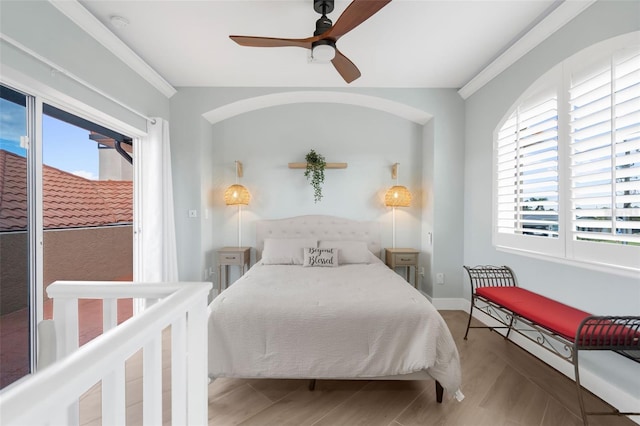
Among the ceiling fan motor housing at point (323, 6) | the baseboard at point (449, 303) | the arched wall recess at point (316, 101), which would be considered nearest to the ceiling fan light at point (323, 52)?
the ceiling fan motor housing at point (323, 6)

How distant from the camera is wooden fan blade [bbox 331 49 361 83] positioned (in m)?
2.23

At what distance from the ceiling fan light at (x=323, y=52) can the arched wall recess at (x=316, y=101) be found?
1514mm

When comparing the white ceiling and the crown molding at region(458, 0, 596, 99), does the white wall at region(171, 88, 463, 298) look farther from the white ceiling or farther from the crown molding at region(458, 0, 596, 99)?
the crown molding at region(458, 0, 596, 99)

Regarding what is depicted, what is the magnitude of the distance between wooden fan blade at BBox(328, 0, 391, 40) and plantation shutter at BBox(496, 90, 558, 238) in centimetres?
170

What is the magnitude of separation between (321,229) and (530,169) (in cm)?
240

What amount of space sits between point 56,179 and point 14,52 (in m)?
0.97

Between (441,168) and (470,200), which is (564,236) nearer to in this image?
(470,200)

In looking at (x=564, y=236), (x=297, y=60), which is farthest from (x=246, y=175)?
(x=564, y=236)

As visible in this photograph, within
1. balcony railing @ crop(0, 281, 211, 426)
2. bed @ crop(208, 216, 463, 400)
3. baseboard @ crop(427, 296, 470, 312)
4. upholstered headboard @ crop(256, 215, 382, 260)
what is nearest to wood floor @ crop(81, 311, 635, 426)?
bed @ crop(208, 216, 463, 400)

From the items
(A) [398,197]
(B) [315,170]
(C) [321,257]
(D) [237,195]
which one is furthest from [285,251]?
(A) [398,197]

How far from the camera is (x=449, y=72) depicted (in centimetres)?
317

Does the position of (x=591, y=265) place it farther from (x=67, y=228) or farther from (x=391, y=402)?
(x=67, y=228)

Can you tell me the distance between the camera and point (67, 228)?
8.71 feet

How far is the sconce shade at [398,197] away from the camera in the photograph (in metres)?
3.69
